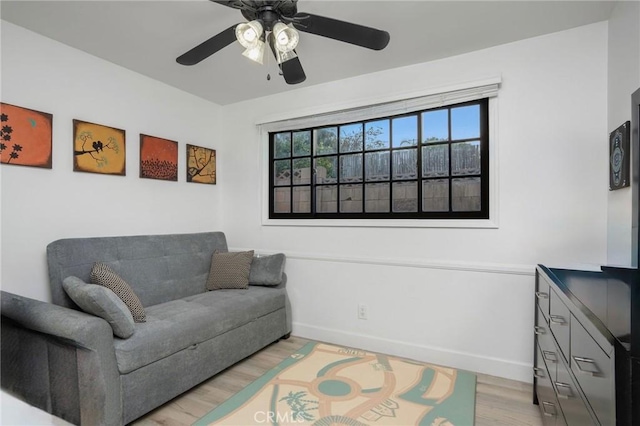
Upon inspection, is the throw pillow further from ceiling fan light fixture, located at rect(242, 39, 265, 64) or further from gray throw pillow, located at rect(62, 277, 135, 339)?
ceiling fan light fixture, located at rect(242, 39, 265, 64)

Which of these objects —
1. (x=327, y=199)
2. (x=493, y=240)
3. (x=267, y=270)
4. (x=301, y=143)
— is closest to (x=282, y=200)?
(x=327, y=199)

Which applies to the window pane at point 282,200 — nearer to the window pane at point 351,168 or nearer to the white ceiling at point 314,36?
the window pane at point 351,168

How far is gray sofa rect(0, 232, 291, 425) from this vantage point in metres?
1.60

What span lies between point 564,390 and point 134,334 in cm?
211

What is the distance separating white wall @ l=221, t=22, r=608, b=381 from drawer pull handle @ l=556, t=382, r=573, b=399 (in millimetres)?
1059

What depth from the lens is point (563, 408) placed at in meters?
1.23

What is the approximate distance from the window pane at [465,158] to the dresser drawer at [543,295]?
95 cm

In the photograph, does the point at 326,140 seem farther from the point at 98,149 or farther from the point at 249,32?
the point at 98,149

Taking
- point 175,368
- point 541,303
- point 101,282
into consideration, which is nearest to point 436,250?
point 541,303

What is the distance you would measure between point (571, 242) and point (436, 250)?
87 cm

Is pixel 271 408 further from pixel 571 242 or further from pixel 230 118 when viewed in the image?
pixel 230 118

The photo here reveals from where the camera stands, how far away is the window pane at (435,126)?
8.55 ft

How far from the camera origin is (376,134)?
291 centimetres

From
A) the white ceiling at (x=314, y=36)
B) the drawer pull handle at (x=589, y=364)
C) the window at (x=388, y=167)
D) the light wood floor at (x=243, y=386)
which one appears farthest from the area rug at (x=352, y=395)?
the white ceiling at (x=314, y=36)
